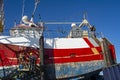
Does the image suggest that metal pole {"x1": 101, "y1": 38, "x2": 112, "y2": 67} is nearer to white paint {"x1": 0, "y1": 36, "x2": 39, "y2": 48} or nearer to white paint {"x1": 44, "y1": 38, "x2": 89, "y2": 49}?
white paint {"x1": 44, "y1": 38, "x2": 89, "y2": 49}

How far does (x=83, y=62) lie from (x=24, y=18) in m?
8.93

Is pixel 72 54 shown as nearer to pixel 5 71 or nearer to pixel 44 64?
pixel 44 64

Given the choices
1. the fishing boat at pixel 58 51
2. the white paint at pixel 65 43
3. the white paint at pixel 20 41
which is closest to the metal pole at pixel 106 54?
the fishing boat at pixel 58 51

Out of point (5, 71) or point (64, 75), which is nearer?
point (5, 71)

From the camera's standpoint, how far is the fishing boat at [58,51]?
30344 mm

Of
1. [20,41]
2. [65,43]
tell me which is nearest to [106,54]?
[65,43]

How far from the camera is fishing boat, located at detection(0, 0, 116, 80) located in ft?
99.6

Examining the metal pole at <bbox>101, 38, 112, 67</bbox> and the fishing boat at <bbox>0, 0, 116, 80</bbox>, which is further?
the metal pole at <bbox>101, 38, 112, 67</bbox>

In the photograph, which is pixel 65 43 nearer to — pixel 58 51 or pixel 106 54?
pixel 58 51

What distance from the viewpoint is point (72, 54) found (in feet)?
109

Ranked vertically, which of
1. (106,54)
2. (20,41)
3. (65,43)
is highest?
(20,41)

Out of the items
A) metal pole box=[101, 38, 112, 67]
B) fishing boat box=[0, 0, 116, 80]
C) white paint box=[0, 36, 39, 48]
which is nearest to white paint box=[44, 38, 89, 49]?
fishing boat box=[0, 0, 116, 80]

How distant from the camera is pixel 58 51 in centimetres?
3262

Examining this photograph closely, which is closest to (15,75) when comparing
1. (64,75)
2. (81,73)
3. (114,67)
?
(64,75)
